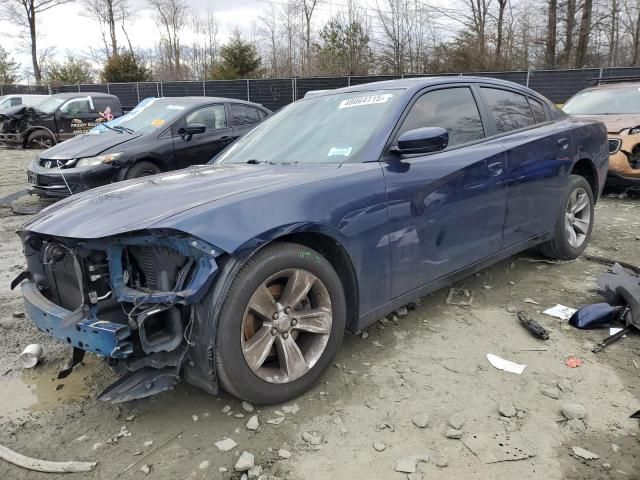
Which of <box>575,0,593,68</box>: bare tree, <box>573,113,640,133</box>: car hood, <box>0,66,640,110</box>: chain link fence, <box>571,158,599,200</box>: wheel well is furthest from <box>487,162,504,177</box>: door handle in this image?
<box>575,0,593,68</box>: bare tree

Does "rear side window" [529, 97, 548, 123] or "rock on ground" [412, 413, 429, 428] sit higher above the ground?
"rear side window" [529, 97, 548, 123]

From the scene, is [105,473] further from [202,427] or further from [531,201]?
[531,201]

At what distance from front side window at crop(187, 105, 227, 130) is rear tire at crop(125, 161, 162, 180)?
976 millimetres

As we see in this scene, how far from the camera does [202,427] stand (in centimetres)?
248

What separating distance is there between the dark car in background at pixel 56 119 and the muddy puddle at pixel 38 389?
42.1 ft

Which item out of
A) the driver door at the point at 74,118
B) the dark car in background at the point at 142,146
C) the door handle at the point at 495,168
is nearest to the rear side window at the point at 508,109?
the door handle at the point at 495,168

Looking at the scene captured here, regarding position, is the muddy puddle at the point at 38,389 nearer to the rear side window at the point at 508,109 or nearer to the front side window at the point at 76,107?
the rear side window at the point at 508,109

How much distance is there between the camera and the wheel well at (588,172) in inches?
187

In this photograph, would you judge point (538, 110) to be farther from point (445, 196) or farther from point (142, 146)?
point (142, 146)

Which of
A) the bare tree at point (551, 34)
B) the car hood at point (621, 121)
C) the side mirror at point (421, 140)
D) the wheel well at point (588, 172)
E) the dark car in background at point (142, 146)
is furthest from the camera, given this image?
the bare tree at point (551, 34)

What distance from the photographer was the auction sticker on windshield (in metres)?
3.35

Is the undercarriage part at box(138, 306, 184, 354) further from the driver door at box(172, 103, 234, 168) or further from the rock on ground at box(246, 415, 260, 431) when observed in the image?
the driver door at box(172, 103, 234, 168)

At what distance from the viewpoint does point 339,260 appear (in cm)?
280

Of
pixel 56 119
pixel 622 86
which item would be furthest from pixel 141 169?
pixel 56 119
